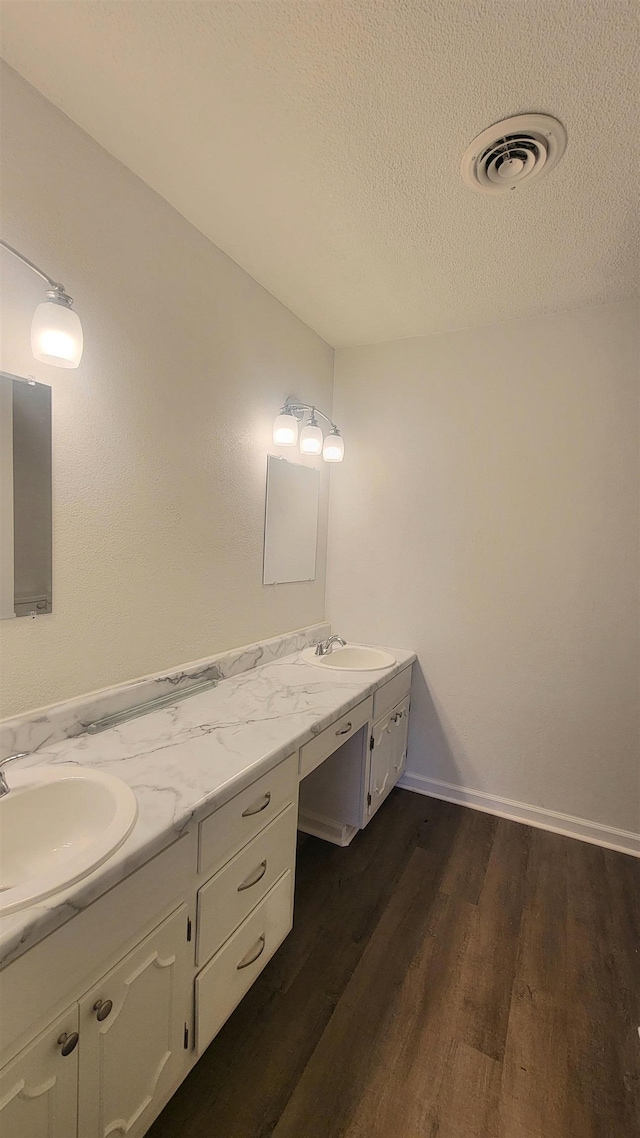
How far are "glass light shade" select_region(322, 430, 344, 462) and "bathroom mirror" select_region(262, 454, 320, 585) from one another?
14 cm

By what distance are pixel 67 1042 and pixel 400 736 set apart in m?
1.74

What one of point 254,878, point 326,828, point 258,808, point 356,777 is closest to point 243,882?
point 254,878

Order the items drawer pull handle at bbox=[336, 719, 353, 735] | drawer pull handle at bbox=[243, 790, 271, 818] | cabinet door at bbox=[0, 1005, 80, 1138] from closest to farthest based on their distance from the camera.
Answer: cabinet door at bbox=[0, 1005, 80, 1138] < drawer pull handle at bbox=[243, 790, 271, 818] < drawer pull handle at bbox=[336, 719, 353, 735]

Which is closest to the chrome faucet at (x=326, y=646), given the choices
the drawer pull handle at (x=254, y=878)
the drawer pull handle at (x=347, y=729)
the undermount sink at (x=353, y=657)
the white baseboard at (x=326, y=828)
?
the undermount sink at (x=353, y=657)

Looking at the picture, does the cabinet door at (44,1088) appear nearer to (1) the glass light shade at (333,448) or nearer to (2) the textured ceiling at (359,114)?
(2) the textured ceiling at (359,114)

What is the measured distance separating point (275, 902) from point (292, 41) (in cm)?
212

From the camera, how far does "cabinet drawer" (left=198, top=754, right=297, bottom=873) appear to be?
3.25 ft

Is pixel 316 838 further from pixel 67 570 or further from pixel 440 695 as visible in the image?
pixel 67 570

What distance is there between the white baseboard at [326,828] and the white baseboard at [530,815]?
537 millimetres

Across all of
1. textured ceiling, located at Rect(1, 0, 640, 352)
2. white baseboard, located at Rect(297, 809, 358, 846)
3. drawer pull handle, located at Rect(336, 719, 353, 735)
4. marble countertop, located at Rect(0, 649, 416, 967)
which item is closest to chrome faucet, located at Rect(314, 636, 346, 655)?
marble countertop, located at Rect(0, 649, 416, 967)

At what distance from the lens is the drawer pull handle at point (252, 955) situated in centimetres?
113

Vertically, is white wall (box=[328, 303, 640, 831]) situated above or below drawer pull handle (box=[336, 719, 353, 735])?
above

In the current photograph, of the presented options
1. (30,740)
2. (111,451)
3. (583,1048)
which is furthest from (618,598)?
(30,740)

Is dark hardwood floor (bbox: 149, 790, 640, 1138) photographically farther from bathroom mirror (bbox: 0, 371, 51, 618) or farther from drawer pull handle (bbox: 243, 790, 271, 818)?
bathroom mirror (bbox: 0, 371, 51, 618)
